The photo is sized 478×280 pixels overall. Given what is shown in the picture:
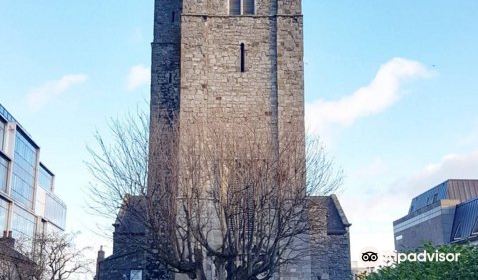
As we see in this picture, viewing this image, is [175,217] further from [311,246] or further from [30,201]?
[30,201]

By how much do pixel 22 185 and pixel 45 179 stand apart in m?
14.3

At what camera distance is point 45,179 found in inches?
3214

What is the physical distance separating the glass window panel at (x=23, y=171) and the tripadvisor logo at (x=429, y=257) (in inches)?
2170

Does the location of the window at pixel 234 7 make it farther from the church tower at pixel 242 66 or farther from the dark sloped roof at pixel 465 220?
the dark sloped roof at pixel 465 220

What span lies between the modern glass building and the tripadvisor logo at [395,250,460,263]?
142 ft

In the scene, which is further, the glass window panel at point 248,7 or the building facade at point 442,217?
the building facade at point 442,217

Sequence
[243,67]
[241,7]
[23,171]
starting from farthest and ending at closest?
[23,171]
[241,7]
[243,67]

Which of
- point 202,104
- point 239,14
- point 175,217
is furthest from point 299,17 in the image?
point 175,217

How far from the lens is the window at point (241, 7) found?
29.2 meters

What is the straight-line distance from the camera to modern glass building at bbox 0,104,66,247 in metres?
61.0

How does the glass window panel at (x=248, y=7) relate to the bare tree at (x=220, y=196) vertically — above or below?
above

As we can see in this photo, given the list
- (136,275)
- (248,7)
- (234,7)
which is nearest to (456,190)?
(136,275)

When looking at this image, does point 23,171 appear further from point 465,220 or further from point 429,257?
point 429,257

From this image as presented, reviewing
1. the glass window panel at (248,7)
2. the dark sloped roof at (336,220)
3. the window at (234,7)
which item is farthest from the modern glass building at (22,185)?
the glass window panel at (248,7)
